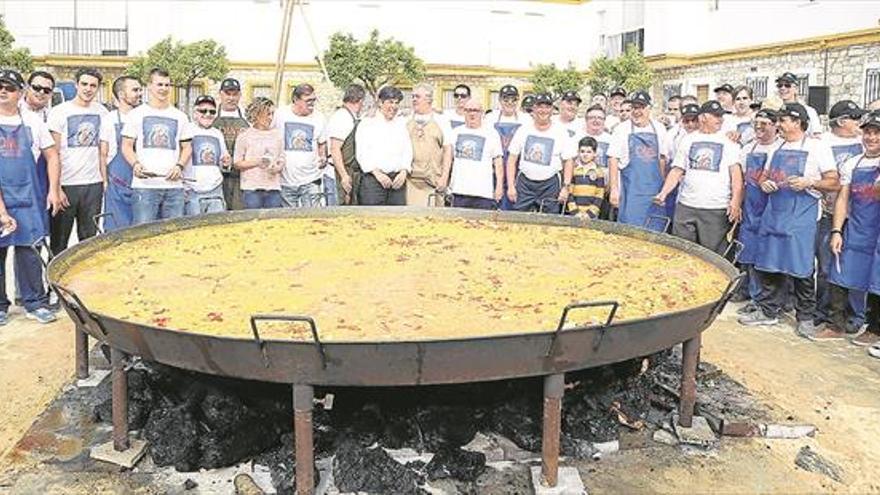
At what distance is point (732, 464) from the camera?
391 cm

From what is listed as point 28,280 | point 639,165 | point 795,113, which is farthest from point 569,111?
point 28,280

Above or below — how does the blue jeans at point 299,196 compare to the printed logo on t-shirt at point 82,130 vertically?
below

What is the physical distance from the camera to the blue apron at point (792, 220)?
6.36 m

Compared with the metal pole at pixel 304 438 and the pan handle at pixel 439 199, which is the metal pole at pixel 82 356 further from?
the pan handle at pixel 439 199

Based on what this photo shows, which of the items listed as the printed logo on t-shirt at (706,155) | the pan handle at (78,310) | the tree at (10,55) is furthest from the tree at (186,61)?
the pan handle at (78,310)

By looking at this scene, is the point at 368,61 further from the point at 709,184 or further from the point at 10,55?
the point at 709,184

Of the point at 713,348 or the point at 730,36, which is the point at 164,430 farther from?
the point at 730,36

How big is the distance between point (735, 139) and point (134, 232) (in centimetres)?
521

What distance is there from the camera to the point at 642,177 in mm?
7566

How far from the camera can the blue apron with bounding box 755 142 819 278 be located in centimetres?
636

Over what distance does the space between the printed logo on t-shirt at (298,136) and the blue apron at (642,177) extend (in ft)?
9.39

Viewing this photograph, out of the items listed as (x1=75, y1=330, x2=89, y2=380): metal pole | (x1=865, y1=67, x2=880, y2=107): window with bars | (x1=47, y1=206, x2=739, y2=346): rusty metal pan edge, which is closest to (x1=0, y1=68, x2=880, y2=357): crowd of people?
(x1=47, y1=206, x2=739, y2=346): rusty metal pan edge

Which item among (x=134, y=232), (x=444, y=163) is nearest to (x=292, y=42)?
(x=444, y=163)

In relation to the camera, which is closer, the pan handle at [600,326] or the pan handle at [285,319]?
the pan handle at [285,319]
